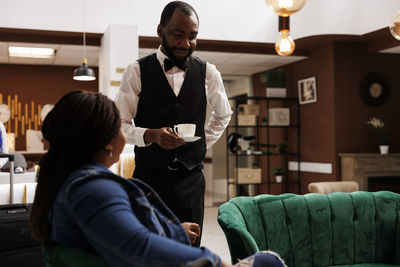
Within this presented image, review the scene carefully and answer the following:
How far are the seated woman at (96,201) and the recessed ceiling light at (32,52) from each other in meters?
7.50

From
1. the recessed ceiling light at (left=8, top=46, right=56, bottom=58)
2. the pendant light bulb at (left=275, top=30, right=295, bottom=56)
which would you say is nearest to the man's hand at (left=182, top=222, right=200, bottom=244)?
the pendant light bulb at (left=275, top=30, right=295, bottom=56)

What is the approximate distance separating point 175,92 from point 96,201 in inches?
42.7

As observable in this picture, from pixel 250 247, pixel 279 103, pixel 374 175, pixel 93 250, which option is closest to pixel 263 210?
pixel 250 247

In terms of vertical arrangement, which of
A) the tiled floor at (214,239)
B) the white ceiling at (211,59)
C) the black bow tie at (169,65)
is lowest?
the tiled floor at (214,239)

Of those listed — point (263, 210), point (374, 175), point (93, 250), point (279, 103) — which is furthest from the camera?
point (279, 103)

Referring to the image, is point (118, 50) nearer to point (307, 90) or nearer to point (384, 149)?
point (307, 90)

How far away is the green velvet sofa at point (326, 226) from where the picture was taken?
2.39 m

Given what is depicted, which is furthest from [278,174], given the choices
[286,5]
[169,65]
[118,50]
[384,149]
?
[169,65]

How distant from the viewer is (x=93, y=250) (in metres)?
1.08

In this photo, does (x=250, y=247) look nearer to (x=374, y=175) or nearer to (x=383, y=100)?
(x=374, y=175)

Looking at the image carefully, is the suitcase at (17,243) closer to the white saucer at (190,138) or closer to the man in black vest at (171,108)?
the man in black vest at (171,108)

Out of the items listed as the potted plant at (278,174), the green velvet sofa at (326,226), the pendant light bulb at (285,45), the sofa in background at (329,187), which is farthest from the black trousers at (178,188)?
the potted plant at (278,174)

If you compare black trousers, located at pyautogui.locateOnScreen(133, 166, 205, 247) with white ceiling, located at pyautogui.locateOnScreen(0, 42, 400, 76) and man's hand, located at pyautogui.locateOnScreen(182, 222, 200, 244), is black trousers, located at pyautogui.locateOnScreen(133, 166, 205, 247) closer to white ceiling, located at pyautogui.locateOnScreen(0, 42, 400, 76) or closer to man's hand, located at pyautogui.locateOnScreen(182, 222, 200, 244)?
man's hand, located at pyautogui.locateOnScreen(182, 222, 200, 244)

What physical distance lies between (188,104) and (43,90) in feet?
27.8
